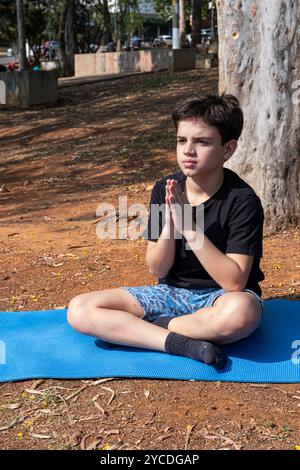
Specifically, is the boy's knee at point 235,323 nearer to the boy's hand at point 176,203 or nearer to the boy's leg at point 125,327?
the boy's leg at point 125,327

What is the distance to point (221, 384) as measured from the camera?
3410mm

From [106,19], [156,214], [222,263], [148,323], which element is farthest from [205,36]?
[222,263]

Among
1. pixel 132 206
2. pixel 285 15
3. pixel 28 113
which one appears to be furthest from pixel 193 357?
pixel 28 113

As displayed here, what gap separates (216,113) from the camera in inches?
140

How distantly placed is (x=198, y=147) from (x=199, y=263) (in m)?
0.61

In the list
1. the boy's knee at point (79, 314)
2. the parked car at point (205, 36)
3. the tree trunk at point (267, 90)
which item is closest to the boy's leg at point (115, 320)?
the boy's knee at point (79, 314)

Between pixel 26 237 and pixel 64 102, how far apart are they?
32.7 feet

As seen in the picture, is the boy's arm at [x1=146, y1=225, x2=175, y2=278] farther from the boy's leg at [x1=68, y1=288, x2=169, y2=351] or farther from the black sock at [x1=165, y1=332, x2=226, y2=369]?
the black sock at [x1=165, y1=332, x2=226, y2=369]

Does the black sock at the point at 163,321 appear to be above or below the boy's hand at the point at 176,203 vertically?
below

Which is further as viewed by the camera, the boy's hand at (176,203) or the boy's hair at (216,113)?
the boy's hair at (216,113)

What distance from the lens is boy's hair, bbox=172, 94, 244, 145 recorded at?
3.56 metres

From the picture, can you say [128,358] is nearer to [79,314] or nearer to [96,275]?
[79,314]

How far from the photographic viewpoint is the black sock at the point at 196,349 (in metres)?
3.46

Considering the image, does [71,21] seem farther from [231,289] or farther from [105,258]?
[231,289]
